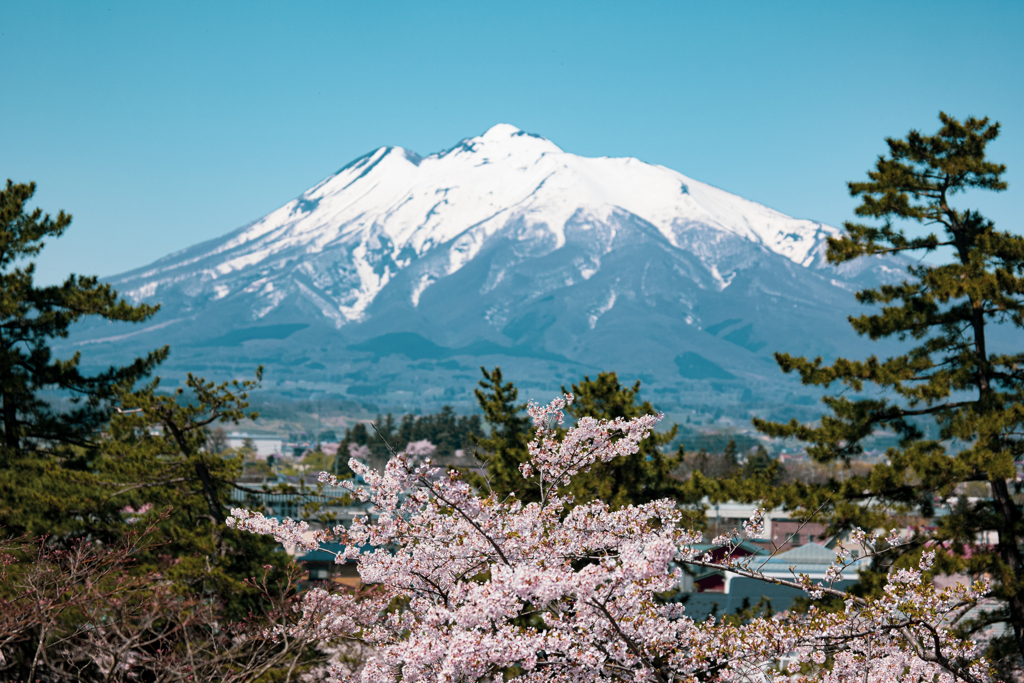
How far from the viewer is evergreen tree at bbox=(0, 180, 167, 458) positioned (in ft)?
58.3

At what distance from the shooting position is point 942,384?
1317 centimetres

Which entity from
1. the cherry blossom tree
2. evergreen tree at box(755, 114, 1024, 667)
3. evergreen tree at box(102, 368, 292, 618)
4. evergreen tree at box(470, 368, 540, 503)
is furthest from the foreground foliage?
evergreen tree at box(755, 114, 1024, 667)

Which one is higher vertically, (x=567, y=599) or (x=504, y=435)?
(x=567, y=599)

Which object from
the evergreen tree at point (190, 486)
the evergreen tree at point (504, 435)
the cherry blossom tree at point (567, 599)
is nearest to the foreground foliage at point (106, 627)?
the evergreen tree at point (190, 486)

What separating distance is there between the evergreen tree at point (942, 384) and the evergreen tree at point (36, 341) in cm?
1399

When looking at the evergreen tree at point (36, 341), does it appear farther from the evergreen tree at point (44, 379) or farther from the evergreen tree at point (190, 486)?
the evergreen tree at point (190, 486)

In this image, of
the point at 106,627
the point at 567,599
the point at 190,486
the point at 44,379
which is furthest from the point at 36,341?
the point at 567,599

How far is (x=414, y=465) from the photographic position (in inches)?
286

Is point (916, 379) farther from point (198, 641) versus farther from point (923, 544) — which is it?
point (198, 641)

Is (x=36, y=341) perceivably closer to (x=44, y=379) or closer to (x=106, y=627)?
(x=44, y=379)

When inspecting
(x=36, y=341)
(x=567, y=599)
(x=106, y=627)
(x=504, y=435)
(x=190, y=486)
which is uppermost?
(x=36, y=341)

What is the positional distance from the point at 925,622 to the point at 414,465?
4.00 meters

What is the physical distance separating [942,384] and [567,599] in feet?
28.6

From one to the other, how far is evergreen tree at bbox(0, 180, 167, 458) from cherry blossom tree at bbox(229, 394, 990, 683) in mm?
12371
